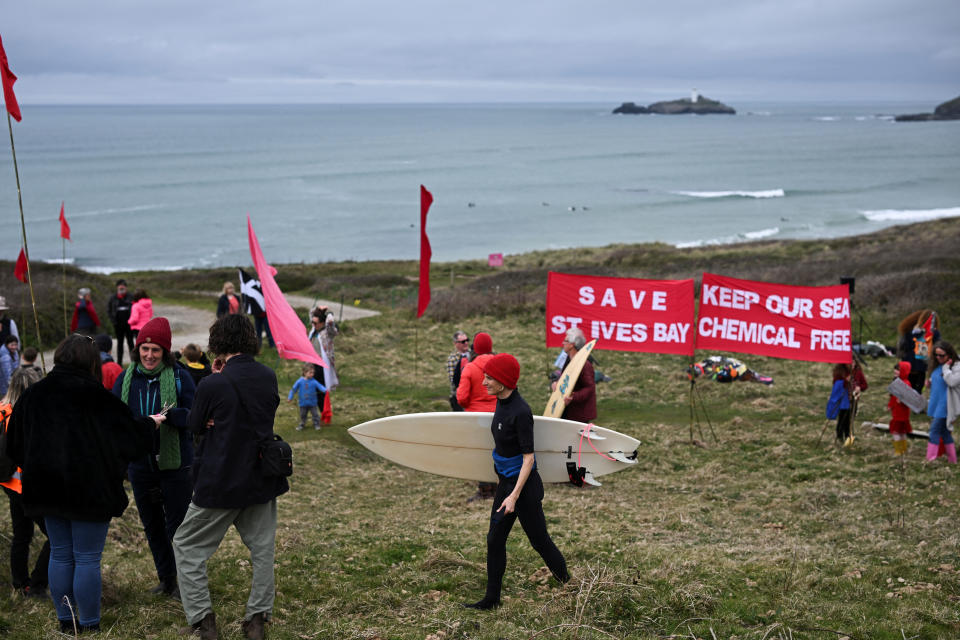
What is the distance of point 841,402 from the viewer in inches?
453

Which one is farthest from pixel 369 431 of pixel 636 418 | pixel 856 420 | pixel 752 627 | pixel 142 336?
pixel 856 420

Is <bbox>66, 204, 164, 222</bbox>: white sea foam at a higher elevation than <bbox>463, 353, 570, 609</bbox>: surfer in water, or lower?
higher

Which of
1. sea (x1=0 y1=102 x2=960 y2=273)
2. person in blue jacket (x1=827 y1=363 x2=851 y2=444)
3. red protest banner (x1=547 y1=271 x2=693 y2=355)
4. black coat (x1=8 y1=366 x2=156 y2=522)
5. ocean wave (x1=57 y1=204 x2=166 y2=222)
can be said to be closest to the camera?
black coat (x1=8 y1=366 x2=156 y2=522)

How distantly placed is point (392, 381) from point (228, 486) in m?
12.4

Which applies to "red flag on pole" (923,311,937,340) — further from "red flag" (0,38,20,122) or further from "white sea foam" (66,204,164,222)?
"white sea foam" (66,204,164,222)

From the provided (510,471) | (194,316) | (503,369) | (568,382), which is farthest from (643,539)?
(194,316)

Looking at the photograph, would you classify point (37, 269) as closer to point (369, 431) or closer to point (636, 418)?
point (636, 418)

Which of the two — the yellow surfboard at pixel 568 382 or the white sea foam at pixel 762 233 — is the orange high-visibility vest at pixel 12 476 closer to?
the yellow surfboard at pixel 568 382

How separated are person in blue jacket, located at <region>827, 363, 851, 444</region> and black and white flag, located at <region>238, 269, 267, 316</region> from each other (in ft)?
35.3

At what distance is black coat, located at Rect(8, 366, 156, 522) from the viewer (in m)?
4.63

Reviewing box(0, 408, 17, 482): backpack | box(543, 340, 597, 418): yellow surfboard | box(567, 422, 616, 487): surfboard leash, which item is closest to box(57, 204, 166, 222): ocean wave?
box(543, 340, 597, 418): yellow surfboard

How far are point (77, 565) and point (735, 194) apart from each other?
107 metres

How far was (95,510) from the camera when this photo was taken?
473cm

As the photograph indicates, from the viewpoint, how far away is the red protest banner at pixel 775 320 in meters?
11.8
